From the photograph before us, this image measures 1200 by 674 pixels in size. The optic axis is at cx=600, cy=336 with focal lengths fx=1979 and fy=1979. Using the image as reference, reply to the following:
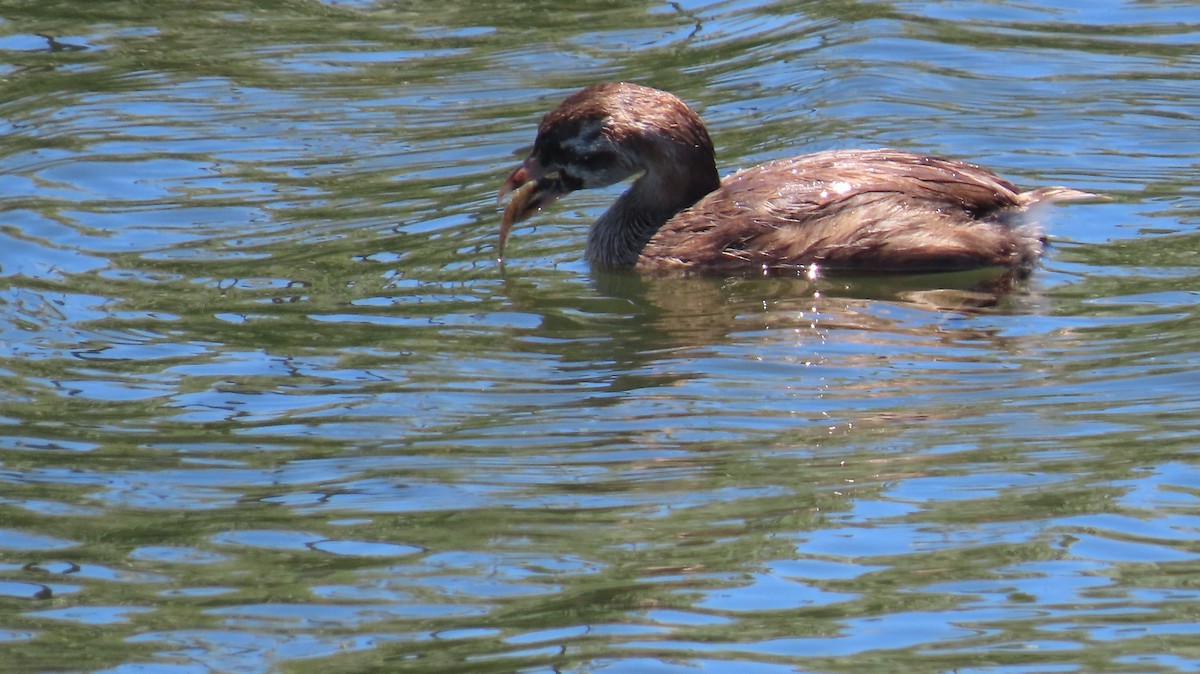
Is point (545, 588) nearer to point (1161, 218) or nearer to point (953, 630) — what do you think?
point (953, 630)

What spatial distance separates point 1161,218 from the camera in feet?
32.1

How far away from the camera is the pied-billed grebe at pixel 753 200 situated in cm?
947

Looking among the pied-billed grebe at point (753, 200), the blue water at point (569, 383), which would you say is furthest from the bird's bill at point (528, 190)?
the blue water at point (569, 383)

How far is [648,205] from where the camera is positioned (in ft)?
33.4

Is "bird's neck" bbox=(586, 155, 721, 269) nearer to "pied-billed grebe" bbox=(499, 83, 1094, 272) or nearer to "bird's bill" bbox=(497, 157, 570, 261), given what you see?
"pied-billed grebe" bbox=(499, 83, 1094, 272)

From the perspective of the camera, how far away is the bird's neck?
10.1 metres

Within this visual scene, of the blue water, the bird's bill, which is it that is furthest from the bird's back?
the bird's bill

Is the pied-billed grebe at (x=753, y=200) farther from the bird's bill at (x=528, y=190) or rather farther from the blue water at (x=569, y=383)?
the blue water at (x=569, y=383)

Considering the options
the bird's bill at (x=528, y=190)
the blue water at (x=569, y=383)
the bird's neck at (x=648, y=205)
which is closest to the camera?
the blue water at (x=569, y=383)

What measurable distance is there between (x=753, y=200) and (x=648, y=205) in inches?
25.8

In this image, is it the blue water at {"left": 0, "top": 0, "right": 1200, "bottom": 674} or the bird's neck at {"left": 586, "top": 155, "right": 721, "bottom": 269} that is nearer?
the blue water at {"left": 0, "top": 0, "right": 1200, "bottom": 674}

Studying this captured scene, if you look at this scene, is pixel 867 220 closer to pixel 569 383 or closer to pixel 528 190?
pixel 528 190

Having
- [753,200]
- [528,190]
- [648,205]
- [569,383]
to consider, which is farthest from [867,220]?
[569,383]

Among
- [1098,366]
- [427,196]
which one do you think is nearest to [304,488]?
[1098,366]
